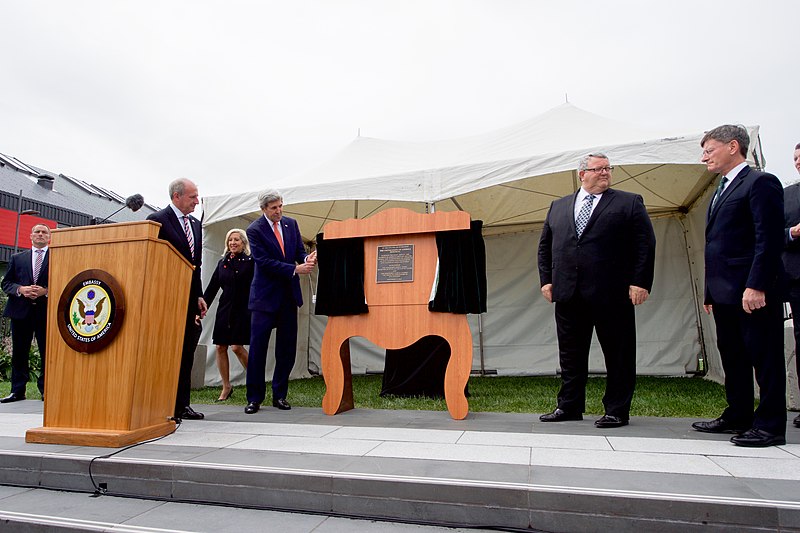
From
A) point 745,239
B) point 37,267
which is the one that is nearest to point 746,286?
point 745,239

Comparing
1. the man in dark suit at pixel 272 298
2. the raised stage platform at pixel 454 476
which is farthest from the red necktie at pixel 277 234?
the raised stage platform at pixel 454 476

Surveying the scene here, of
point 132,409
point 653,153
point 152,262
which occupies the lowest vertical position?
point 132,409

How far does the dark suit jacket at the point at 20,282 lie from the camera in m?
5.06

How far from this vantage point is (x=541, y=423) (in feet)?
10.8

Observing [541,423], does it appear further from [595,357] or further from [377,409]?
[595,357]

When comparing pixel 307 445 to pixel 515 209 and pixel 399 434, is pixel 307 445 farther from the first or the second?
pixel 515 209

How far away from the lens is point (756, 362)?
2.63 meters

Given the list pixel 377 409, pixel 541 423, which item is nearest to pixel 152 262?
pixel 377 409

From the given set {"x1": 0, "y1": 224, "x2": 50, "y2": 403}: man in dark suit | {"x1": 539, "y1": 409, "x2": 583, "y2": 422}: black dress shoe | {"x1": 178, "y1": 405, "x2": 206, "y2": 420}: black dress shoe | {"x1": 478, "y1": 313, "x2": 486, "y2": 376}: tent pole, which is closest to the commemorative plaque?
{"x1": 539, "y1": 409, "x2": 583, "y2": 422}: black dress shoe

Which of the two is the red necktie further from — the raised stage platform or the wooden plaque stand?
the raised stage platform

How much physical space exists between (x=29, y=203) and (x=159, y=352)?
82.4 ft

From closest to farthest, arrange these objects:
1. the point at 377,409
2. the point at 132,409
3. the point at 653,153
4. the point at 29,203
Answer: the point at 132,409 → the point at 377,409 → the point at 653,153 → the point at 29,203

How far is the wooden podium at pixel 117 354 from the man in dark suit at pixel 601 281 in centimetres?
249

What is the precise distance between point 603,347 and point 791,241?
1339 millimetres
